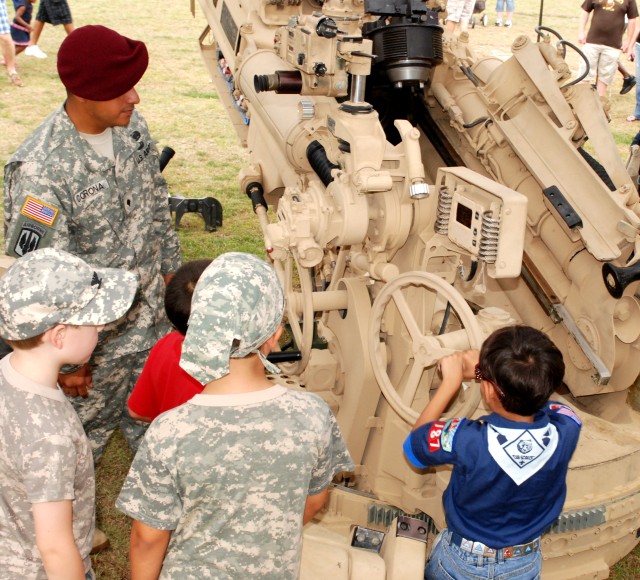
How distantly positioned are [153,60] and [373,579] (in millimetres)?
12152

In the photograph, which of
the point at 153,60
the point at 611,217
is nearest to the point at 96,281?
the point at 611,217

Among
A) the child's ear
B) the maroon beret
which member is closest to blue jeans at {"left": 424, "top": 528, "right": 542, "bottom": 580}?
the child's ear

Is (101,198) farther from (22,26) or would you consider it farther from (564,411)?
(22,26)

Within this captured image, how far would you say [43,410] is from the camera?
230 cm

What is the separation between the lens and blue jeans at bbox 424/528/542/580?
2.75 meters

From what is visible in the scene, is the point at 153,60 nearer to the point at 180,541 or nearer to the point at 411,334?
the point at 411,334

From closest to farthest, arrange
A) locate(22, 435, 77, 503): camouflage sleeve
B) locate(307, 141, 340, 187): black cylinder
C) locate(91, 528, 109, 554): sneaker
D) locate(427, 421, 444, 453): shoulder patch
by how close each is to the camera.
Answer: locate(22, 435, 77, 503): camouflage sleeve → locate(427, 421, 444, 453): shoulder patch → locate(307, 141, 340, 187): black cylinder → locate(91, 528, 109, 554): sneaker

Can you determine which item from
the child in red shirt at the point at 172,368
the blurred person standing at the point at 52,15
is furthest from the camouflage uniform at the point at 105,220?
the blurred person standing at the point at 52,15

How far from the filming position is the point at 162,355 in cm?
314

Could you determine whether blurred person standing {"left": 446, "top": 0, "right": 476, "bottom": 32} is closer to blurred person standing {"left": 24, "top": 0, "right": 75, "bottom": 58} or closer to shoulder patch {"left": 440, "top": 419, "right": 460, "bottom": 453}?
blurred person standing {"left": 24, "top": 0, "right": 75, "bottom": 58}

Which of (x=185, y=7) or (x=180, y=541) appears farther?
(x=185, y=7)

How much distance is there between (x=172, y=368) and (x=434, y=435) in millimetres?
1029

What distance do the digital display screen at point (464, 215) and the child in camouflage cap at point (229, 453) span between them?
49.0 inches

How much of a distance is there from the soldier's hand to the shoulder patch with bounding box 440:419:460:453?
163 centimetres
